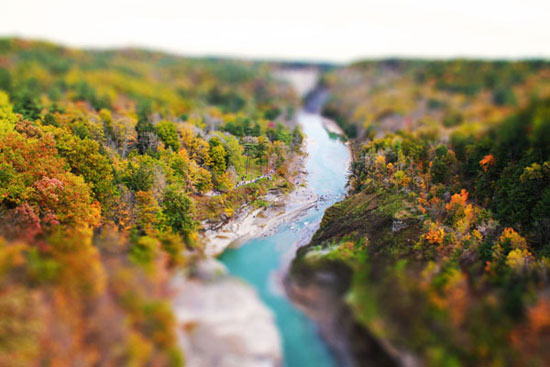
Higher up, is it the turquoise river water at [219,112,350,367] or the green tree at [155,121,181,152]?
the green tree at [155,121,181,152]

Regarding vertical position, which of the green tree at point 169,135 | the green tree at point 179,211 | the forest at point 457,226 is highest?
the green tree at point 169,135

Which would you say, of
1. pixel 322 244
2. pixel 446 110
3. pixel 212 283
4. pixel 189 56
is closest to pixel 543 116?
pixel 446 110

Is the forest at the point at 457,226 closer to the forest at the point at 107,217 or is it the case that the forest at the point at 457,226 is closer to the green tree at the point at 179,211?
the forest at the point at 107,217

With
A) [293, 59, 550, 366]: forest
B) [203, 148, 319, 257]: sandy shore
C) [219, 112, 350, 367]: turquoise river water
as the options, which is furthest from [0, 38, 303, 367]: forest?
[293, 59, 550, 366]: forest

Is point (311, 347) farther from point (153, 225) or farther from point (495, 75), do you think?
point (495, 75)

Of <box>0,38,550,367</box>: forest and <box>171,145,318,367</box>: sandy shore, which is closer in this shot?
<box>0,38,550,367</box>: forest

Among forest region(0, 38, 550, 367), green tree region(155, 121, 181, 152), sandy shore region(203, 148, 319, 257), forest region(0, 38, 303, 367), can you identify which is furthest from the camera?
green tree region(155, 121, 181, 152)

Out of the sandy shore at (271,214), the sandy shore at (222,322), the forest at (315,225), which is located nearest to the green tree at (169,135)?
the forest at (315,225)

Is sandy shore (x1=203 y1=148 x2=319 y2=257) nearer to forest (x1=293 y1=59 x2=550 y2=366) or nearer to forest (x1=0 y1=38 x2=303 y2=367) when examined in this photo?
forest (x1=0 y1=38 x2=303 y2=367)

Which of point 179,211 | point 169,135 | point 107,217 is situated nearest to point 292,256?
point 179,211
